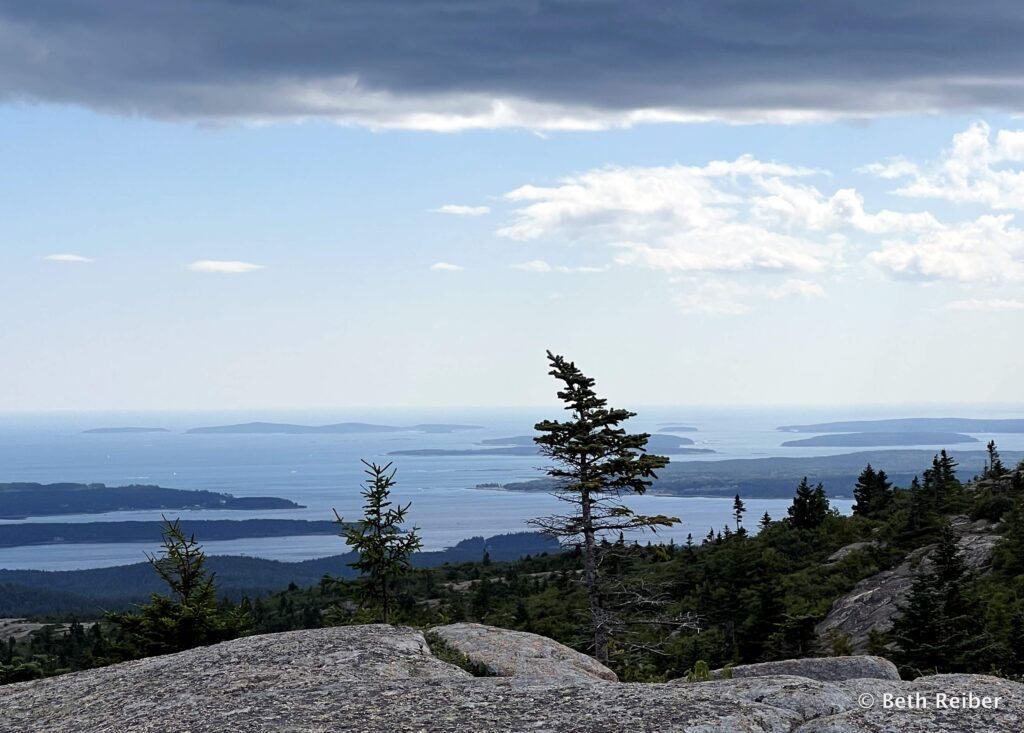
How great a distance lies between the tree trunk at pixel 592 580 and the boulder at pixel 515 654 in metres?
11.8

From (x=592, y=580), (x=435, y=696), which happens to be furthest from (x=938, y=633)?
(x=435, y=696)

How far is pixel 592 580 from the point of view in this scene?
26.7 m

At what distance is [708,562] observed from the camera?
6294 cm

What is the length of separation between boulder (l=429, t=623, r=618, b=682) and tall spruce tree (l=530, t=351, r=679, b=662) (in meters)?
11.9

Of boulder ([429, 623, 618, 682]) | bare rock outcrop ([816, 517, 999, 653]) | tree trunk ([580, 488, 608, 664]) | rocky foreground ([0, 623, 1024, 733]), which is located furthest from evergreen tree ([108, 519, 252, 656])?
bare rock outcrop ([816, 517, 999, 653])

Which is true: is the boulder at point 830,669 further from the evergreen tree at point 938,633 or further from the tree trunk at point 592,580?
the evergreen tree at point 938,633

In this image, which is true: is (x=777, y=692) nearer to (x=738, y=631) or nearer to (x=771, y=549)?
(x=738, y=631)

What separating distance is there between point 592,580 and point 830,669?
1462 cm

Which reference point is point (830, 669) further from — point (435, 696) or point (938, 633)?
point (938, 633)

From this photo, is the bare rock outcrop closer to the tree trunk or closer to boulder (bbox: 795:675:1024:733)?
the tree trunk

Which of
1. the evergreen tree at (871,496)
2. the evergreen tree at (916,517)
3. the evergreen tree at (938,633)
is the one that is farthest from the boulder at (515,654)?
the evergreen tree at (871,496)

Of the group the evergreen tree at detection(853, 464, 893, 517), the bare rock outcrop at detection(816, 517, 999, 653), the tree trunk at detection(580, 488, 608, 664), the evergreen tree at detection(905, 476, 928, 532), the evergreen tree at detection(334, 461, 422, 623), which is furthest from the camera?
the evergreen tree at detection(853, 464, 893, 517)

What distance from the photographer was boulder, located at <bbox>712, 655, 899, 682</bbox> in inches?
480

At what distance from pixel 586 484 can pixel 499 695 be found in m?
16.2
